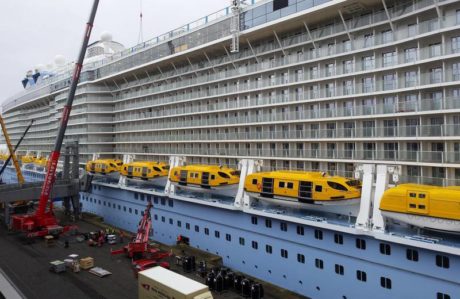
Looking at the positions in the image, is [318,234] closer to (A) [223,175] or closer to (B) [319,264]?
(B) [319,264]

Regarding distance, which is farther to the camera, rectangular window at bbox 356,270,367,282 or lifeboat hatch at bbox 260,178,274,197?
lifeboat hatch at bbox 260,178,274,197

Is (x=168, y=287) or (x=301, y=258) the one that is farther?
(x=301, y=258)

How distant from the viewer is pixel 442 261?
603 inches

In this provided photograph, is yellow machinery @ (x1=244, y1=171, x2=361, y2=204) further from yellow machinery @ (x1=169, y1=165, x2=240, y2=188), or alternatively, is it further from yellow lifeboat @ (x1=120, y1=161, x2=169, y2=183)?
yellow lifeboat @ (x1=120, y1=161, x2=169, y2=183)

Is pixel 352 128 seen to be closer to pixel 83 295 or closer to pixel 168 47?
pixel 83 295

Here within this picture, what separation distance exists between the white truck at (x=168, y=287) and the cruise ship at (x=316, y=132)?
7662mm

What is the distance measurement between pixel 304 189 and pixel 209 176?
27.4 ft

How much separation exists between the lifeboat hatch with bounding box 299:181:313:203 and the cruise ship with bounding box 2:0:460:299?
4.02 feet

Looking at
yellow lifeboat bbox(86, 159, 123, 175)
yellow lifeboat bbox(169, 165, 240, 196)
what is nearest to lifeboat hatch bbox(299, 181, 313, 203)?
yellow lifeboat bbox(169, 165, 240, 196)

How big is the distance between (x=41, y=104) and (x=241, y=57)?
50804mm

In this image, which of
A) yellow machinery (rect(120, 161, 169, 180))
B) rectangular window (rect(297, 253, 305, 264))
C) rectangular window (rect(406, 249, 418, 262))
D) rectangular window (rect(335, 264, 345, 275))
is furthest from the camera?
yellow machinery (rect(120, 161, 169, 180))

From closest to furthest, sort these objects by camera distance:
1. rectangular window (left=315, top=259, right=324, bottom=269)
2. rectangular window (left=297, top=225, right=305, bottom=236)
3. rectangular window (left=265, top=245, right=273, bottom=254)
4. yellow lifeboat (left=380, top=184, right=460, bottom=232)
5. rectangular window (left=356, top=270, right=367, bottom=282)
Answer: yellow lifeboat (left=380, top=184, right=460, bottom=232)
rectangular window (left=356, top=270, right=367, bottom=282)
rectangular window (left=315, top=259, right=324, bottom=269)
rectangular window (left=297, top=225, right=305, bottom=236)
rectangular window (left=265, top=245, right=273, bottom=254)

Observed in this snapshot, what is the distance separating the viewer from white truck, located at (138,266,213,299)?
47.6 ft


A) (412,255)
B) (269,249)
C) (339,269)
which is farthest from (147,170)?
(412,255)
